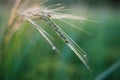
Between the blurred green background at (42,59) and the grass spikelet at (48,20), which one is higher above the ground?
the grass spikelet at (48,20)

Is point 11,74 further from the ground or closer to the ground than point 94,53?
further from the ground

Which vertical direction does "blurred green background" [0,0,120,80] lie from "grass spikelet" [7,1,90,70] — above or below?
below

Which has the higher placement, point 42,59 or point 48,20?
point 48,20

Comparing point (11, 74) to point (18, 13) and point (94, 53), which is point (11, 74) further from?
point (94, 53)

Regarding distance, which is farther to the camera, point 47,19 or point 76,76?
point 76,76

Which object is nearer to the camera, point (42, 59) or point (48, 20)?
point (48, 20)

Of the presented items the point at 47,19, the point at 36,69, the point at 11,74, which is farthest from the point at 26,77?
the point at 47,19

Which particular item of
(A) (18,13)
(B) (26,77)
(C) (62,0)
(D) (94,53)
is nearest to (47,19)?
(A) (18,13)

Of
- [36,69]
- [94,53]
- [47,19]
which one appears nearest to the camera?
[47,19]

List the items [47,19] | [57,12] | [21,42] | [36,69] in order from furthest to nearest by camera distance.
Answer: [36,69] < [21,42] < [57,12] < [47,19]

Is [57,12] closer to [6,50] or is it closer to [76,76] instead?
[6,50]
